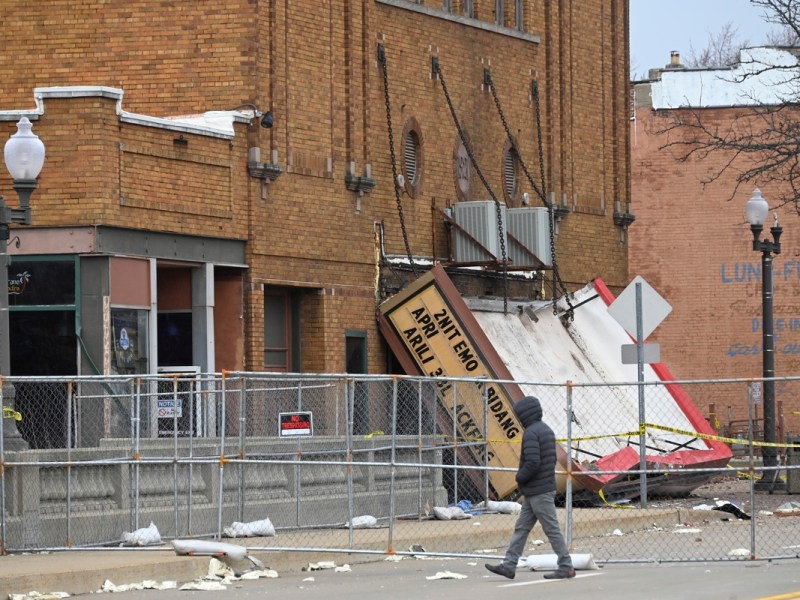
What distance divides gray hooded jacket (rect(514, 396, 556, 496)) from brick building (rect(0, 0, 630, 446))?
890cm

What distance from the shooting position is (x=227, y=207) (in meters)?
25.7

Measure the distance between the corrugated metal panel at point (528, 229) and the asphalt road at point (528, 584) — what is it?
14307 mm

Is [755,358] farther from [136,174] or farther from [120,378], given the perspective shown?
[120,378]

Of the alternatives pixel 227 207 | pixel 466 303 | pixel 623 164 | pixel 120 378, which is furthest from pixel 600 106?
pixel 120 378

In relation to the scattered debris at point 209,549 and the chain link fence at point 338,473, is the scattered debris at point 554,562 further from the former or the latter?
the scattered debris at point 209,549

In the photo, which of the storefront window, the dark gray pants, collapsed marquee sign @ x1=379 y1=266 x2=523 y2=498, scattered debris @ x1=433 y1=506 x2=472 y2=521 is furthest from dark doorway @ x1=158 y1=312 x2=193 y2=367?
the dark gray pants

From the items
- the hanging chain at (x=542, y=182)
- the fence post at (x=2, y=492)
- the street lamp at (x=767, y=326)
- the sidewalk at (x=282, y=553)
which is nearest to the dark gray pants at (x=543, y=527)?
the sidewalk at (x=282, y=553)

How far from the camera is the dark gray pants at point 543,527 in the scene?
15930 millimetres

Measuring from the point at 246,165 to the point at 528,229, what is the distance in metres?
7.54

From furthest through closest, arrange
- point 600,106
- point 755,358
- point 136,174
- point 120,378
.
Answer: point 755,358, point 600,106, point 136,174, point 120,378

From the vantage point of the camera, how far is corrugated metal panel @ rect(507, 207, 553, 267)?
104 feet

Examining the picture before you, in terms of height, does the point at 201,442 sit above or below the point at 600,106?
below

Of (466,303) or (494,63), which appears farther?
(494,63)

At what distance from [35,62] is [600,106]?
1344 centimetres
